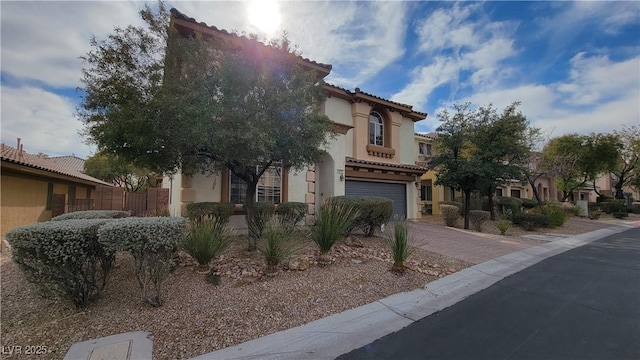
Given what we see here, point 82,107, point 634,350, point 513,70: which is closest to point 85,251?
point 82,107

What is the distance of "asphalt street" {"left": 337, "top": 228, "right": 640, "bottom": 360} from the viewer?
3592 millimetres

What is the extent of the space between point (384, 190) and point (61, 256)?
14.1m

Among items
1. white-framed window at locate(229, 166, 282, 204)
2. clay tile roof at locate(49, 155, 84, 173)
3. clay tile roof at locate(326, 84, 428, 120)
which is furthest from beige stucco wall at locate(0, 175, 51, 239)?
clay tile roof at locate(49, 155, 84, 173)

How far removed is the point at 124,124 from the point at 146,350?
4516mm

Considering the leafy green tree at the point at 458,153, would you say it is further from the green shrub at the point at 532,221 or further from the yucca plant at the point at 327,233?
the yucca plant at the point at 327,233

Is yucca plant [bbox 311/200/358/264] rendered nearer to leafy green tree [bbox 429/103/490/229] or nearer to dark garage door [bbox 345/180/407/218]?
dark garage door [bbox 345/180/407/218]

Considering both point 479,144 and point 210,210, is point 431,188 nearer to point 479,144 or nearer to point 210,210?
point 479,144

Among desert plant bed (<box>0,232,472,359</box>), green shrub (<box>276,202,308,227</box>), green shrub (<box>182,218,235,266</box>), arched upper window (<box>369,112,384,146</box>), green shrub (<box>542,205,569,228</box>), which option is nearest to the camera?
desert plant bed (<box>0,232,472,359</box>)

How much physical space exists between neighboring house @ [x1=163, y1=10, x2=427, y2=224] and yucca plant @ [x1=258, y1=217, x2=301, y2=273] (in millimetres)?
4561

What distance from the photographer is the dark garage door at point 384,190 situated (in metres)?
14.6

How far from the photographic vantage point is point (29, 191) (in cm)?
1180

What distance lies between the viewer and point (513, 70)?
11.4 metres

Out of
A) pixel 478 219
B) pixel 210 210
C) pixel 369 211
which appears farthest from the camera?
pixel 478 219

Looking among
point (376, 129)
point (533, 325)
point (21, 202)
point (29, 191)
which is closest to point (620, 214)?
point (376, 129)
